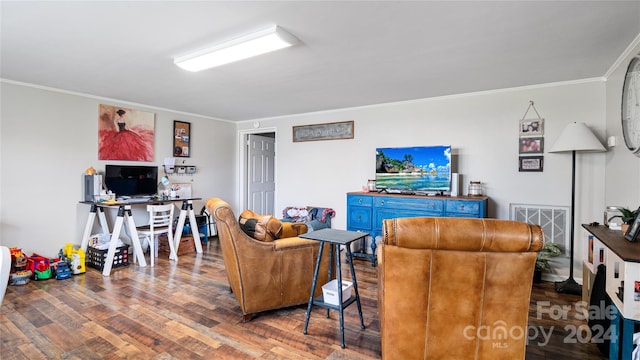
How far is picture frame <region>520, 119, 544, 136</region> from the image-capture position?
3.71 m

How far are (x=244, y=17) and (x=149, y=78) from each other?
77.1 inches

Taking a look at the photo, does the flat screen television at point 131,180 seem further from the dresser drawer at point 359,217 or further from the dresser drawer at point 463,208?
A: the dresser drawer at point 463,208

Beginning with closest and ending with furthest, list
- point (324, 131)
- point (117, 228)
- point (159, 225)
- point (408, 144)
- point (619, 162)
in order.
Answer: point (619, 162) → point (117, 228) → point (159, 225) → point (408, 144) → point (324, 131)

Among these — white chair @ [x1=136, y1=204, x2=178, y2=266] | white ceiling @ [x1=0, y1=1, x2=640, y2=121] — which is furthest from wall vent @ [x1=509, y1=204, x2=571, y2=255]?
white chair @ [x1=136, y1=204, x2=178, y2=266]

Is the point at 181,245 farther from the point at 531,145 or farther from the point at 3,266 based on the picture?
the point at 531,145

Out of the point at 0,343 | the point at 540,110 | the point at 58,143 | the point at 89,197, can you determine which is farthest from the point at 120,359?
the point at 540,110

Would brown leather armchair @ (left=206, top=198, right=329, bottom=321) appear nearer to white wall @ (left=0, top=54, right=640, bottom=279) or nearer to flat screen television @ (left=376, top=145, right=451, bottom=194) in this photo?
flat screen television @ (left=376, top=145, right=451, bottom=194)

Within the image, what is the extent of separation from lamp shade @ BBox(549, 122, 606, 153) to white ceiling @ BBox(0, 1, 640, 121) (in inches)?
22.8

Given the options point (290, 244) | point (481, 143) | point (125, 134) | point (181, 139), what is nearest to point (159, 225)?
point (125, 134)

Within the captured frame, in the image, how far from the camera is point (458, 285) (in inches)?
62.6

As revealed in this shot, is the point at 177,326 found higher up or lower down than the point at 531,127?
lower down

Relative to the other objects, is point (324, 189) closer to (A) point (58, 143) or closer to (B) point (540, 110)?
(B) point (540, 110)

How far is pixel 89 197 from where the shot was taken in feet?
13.9

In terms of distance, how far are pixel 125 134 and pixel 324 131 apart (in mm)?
3055
